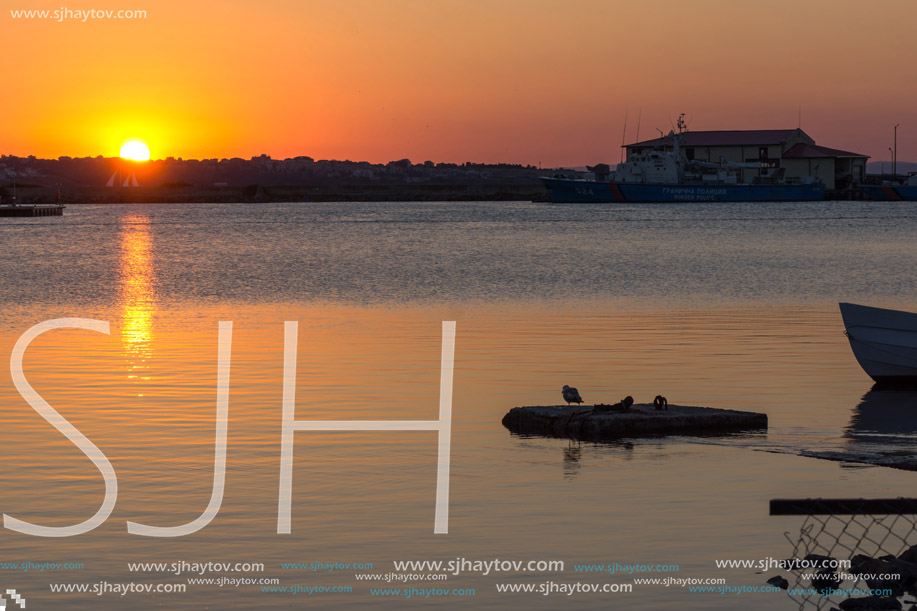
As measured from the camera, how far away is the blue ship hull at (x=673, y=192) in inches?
6166

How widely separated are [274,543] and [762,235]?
80.6 meters

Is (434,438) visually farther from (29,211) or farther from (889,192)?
(889,192)

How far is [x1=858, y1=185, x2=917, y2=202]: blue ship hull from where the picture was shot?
18000 centimetres

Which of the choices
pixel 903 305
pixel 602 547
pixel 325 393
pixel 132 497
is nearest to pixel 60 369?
pixel 325 393

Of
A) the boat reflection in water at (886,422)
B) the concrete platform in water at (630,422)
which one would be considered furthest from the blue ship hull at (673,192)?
the concrete platform in water at (630,422)

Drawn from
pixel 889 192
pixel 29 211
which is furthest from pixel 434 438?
pixel 889 192

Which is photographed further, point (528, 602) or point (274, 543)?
point (274, 543)

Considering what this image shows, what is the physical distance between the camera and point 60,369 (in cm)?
1991

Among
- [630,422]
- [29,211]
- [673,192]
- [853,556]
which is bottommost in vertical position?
[853,556]

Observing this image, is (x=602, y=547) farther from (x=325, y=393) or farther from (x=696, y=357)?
(x=696, y=357)

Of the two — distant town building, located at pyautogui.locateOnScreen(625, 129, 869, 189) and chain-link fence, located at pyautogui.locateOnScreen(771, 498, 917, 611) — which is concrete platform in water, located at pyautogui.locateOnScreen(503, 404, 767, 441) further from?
distant town building, located at pyautogui.locateOnScreen(625, 129, 869, 189)

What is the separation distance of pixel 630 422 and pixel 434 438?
2189 mm

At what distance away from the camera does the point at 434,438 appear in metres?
14.0

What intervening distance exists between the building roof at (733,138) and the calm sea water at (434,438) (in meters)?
134
